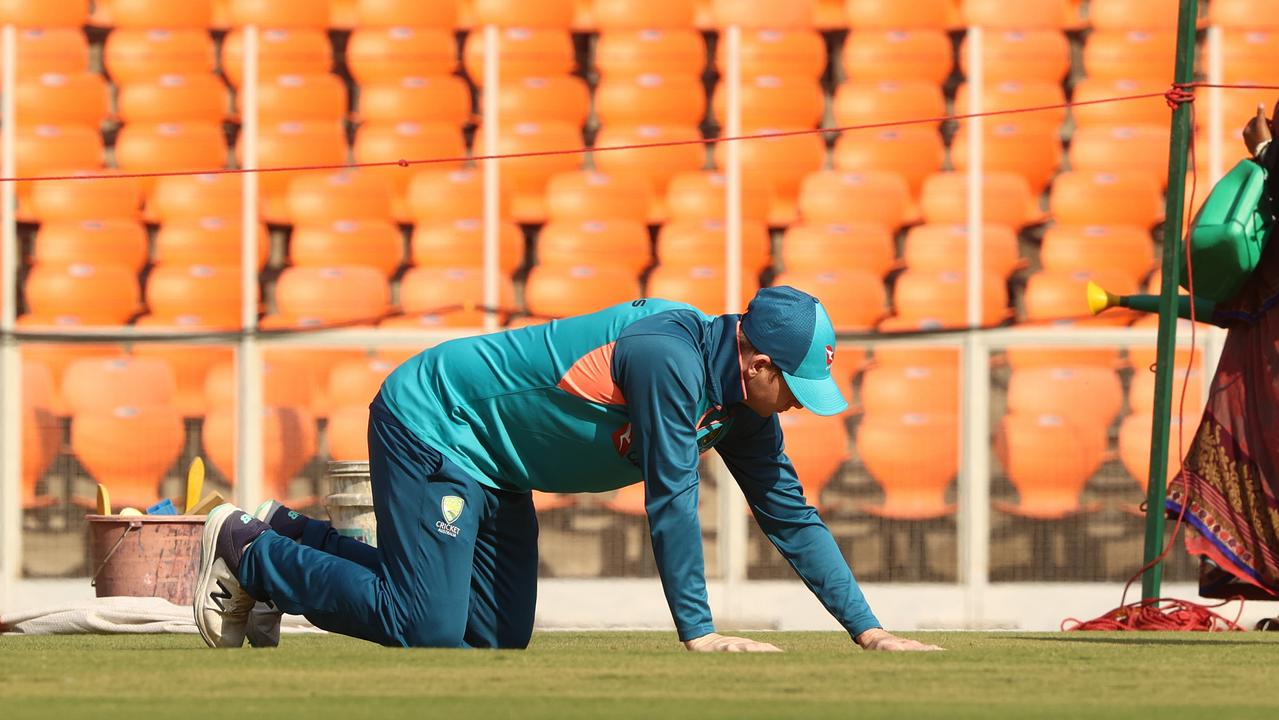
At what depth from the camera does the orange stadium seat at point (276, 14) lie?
8508 millimetres

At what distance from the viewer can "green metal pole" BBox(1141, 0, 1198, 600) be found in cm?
572

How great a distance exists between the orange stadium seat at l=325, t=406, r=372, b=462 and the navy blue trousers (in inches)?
118

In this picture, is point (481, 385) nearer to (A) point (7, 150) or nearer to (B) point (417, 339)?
(B) point (417, 339)

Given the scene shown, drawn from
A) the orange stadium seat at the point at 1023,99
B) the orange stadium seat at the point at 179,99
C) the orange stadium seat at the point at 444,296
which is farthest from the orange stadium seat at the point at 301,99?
the orange stadium seat at the point at 1023,99

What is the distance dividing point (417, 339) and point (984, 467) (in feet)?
6.88

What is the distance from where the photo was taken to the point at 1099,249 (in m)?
8.26

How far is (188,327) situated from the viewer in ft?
25.6

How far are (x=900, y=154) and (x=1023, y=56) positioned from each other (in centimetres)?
68

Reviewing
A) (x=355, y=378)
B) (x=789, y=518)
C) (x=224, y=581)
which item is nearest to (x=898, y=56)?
(x=355, y=378)

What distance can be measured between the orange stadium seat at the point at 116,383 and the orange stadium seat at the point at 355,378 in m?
0.60

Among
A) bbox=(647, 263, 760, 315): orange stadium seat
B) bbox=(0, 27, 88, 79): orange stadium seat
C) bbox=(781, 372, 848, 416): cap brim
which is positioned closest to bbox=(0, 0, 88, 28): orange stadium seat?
bbox=(0, 27, 88, 79): orange stadium seat

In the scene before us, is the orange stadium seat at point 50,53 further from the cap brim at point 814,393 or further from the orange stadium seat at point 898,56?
the cap brim at point 814,393

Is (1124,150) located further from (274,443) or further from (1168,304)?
(274,443)

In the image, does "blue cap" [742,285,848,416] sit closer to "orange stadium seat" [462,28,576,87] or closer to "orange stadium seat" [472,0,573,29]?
"orange stadium seat" [462,28,576,87]
